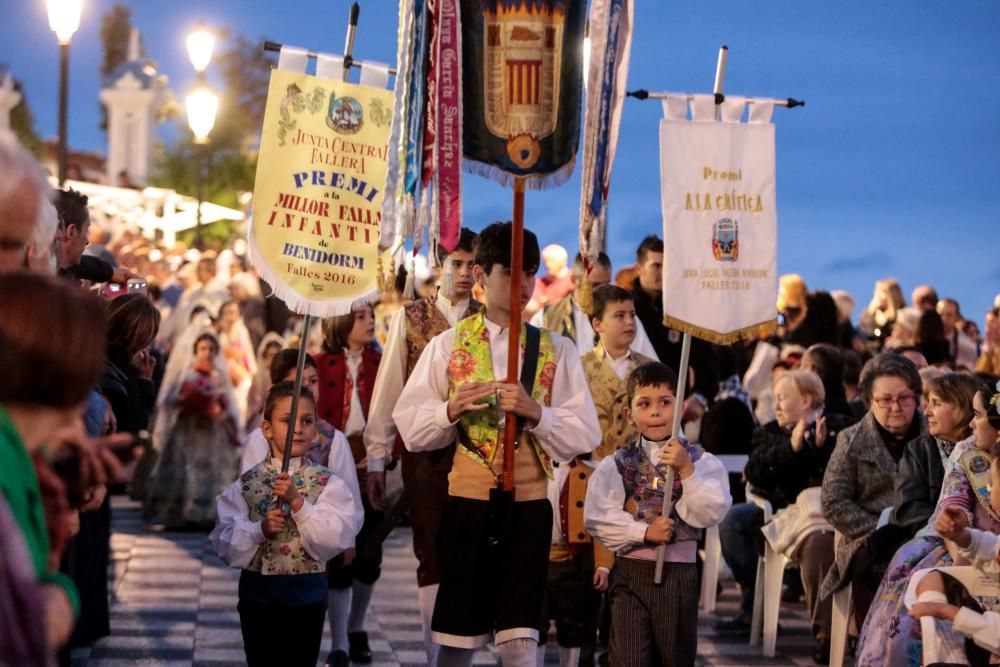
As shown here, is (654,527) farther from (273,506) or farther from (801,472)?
(801,472)

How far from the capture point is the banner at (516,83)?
284 inches

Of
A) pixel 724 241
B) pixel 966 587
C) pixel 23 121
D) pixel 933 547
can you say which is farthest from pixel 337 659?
pixel 23 121

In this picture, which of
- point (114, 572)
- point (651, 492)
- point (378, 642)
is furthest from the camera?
point (114, 572)

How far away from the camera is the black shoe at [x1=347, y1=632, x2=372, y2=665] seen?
9562mm

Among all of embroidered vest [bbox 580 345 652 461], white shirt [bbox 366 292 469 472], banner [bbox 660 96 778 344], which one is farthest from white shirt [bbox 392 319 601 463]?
embroidered vest [bbox 580 345 652 461]

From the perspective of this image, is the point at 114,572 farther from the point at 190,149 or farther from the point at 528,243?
the point at 190,149

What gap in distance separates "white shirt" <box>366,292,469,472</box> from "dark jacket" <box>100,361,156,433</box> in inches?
44.0

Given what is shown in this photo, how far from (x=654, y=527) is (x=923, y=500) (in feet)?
6.33

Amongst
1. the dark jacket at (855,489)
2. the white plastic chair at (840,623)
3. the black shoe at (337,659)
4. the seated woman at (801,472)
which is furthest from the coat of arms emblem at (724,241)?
the black shoe at (337,659)

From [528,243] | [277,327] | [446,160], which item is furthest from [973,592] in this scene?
[277,327]

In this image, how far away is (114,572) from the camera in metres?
12.8

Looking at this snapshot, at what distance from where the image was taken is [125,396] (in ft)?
25.2

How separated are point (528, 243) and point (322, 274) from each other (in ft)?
3.52

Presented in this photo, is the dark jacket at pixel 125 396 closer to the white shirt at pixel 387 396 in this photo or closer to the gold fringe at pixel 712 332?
the white shirt at pixel 387 396
